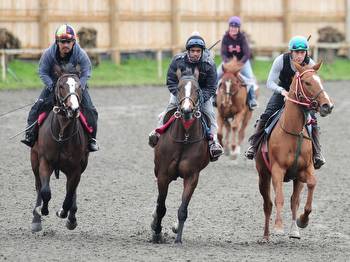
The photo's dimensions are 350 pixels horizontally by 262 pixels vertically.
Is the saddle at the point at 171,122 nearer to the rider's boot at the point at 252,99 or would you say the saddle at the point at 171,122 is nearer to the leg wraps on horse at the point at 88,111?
the leg wraps on horse at the point at 88,111

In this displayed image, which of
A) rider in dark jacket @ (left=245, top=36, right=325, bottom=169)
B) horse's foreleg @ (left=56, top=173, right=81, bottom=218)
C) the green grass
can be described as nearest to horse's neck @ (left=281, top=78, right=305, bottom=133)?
rider in dark jacket @ (left=245, top=36, right=325, bottom=169)

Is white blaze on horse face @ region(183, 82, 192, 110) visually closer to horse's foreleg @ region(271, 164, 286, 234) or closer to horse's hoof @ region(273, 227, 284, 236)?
horse's foreleg @ region(271, 164, 286, 234)

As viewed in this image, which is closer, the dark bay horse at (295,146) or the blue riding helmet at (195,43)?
the dark bay horse at (295,146)

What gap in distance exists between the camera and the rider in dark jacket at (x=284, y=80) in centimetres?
1273

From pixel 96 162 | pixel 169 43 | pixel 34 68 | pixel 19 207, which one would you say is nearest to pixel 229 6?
pixel 169 43

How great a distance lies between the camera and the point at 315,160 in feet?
41.9

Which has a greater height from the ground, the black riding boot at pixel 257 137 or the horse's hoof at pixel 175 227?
the black riding boot at pixel 257 137

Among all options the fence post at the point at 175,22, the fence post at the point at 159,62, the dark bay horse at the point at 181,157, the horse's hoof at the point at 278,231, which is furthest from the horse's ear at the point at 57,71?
the fence post at the point at 175,22

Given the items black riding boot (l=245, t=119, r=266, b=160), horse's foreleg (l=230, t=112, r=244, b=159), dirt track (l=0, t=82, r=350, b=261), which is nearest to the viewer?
dirt track (l=0, t=82, r=350, b=261)

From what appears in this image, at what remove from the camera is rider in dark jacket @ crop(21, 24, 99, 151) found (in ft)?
41.8

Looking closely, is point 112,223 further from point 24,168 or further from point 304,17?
point 304,17

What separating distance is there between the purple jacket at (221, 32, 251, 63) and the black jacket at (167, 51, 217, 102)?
8.07 m

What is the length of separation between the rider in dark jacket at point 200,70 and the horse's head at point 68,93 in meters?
1.03

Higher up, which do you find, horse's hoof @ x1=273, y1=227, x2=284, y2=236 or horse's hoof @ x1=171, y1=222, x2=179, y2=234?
horse's hoof @ x1=273, y1=227, x2=284, y2=236
